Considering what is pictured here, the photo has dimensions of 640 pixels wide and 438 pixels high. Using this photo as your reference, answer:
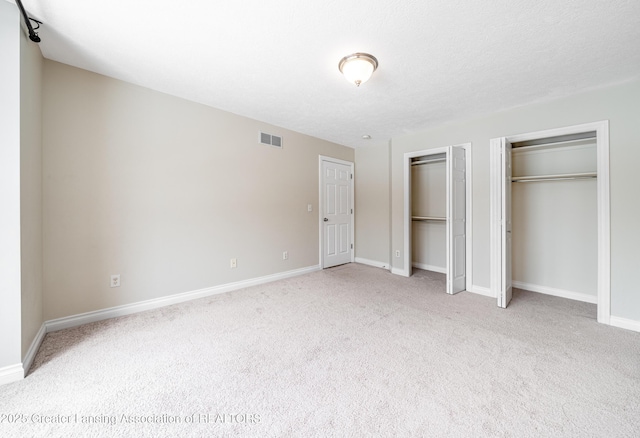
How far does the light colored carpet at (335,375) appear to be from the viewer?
1.35m

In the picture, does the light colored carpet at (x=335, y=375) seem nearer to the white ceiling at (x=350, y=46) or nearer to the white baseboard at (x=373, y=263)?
the white baseboard at (x=373, y=263)

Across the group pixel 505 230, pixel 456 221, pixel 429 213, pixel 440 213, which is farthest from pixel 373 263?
pixel 505 230

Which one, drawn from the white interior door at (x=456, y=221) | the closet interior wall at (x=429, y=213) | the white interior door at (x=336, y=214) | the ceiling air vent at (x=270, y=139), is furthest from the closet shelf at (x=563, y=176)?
the ceiling air vent at (x=270, y=139)

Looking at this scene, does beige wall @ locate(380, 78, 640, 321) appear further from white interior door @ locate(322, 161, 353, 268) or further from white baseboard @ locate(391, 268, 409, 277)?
white interior door @ locate(322, 161, 353, 268)

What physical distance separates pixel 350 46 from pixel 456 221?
2652 mm

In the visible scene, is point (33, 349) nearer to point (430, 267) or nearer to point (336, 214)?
point (336, 214)

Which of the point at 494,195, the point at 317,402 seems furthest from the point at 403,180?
the point at 317,402

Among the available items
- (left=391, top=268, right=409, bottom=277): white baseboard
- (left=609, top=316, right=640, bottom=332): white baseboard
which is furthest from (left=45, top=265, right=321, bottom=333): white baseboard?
(left=609, top=316, right=640, bottom=332): white baseboard

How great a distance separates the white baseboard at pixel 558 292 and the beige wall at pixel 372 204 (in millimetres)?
2031

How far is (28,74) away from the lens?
6.13 feet

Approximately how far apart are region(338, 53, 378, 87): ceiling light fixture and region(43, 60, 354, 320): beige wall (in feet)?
6.28

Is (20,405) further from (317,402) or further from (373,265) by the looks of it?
(373,265)

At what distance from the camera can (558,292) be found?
3.30 meters

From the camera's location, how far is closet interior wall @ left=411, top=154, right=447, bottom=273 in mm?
4512
